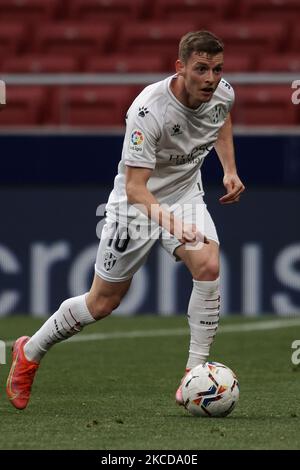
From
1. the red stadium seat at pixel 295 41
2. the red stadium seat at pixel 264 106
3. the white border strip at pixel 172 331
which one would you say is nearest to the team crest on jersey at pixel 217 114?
the white border strip at pixel 172 331

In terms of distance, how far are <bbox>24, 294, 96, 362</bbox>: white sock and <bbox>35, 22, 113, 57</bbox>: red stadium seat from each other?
7820 mm

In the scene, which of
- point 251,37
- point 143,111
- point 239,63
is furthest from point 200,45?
point 251,37

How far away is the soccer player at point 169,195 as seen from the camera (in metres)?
6.12

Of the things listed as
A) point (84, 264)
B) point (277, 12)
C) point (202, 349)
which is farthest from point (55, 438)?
point (277, 12)

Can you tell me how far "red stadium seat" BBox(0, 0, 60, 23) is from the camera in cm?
1470

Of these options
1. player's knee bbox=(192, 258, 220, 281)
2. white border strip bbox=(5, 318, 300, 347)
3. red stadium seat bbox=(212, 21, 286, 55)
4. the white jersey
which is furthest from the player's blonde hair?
red stadium seat bbox=(212, 21, 286, 55)

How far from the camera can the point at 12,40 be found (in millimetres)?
14164

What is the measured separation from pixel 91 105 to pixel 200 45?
553 cm

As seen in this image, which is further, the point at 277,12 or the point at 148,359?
the point at 277,12

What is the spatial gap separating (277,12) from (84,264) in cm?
427

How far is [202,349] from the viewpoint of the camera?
20.8ft

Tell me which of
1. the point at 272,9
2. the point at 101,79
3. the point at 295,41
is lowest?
the point at 101,79

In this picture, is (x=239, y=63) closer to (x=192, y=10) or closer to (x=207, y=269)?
(x=192, y=10)

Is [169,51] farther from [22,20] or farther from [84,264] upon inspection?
[84,264]
